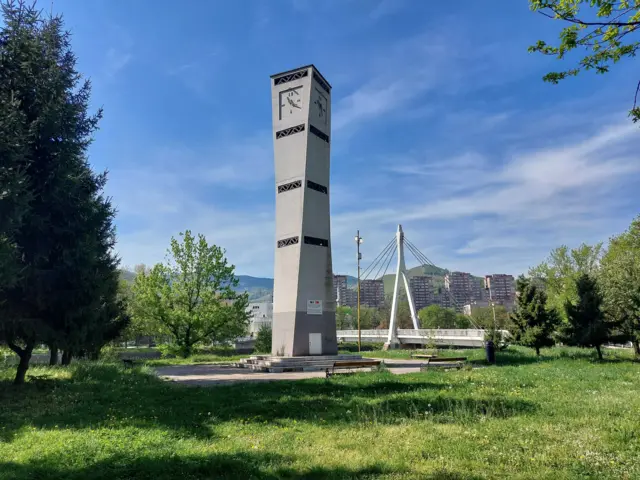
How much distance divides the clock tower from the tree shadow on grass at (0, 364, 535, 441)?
28.7 ft

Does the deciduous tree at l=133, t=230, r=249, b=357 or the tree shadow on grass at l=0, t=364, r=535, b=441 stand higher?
the deciduous tree at l=133, t=230, r=249, b=357

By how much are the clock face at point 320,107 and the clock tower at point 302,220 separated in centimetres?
6

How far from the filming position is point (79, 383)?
1305 centimetres

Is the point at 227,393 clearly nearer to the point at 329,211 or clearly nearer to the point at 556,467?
the point at 556,467

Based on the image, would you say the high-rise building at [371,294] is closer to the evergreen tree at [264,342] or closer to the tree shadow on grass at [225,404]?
the evergreen tree at [264,342]

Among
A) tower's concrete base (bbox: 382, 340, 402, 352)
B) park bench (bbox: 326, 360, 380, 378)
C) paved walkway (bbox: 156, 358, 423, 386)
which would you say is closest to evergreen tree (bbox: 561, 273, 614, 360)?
paved walkway (bbox: 156, 358, 423, 386)

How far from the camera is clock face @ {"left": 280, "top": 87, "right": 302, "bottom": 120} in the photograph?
24.3 m

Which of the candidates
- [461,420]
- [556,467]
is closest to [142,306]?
[461,420]

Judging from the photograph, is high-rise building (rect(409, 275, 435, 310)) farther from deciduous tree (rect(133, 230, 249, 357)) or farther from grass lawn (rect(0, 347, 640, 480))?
grass lawn (rect(0, 347, 640, 480))

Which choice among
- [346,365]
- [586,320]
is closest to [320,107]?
[346,365]

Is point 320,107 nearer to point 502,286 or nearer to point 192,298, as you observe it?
point 192,298

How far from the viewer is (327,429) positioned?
7777 mm

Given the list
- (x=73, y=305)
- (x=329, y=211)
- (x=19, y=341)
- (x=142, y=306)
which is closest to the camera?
(x=73, y=305)

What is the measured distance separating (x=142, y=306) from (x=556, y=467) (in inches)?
1269
